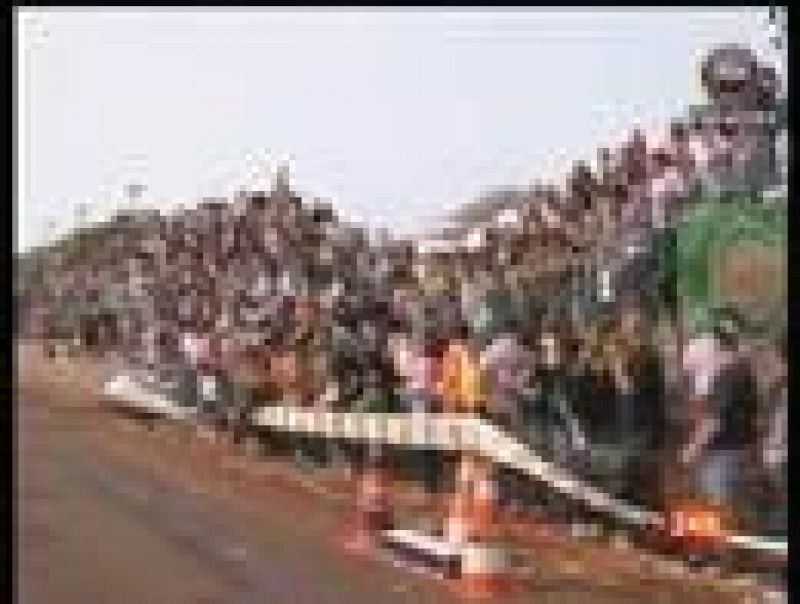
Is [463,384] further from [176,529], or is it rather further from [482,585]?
[176,529]

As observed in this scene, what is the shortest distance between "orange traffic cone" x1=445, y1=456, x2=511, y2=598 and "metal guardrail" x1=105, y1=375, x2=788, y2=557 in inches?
6.3

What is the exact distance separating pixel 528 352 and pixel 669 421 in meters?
1.06

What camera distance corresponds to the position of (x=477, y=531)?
1103 centimetres

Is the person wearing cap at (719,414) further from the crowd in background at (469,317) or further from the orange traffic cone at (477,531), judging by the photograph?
the orange traffic cone at (477,531)

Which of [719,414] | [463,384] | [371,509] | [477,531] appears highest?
[463,384]

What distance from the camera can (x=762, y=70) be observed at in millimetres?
11047

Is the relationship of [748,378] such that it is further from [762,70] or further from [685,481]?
[762,70]

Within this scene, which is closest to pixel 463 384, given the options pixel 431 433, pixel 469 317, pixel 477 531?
pixel 431 433

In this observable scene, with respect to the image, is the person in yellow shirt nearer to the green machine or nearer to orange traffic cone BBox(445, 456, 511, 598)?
orange traffic cone BBox(445, 456, 511, 598)

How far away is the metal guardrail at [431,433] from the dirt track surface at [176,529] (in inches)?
10.0

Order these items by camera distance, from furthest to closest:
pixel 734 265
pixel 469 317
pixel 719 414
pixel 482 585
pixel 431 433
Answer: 1. pixel 469 317
2. pixel 431 433
3. pixel 734 265
4. pixel 719 414
5. pixel 482 585

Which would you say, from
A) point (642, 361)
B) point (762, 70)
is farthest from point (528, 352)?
point (762, 70)

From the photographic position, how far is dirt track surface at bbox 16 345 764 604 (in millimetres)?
10188

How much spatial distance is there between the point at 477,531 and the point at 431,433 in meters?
0.71
